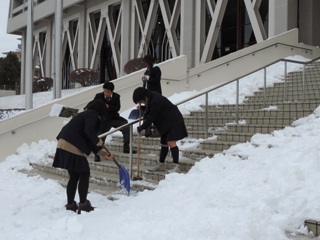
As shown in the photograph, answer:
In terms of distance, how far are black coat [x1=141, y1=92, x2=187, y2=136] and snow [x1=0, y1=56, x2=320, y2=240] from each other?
0.74m

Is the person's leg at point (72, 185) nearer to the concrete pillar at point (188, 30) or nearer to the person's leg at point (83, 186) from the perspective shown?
the person's leg at point (83, 186)

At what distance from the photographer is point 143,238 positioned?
392 cm

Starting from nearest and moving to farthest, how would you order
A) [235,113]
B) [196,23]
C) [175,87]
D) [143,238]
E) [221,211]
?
[143,238]
[221,211]
[235,113]
[175,87]
[196,23]

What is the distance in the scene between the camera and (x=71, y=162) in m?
5.26

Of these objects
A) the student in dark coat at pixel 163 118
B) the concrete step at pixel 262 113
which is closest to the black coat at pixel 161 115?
the student in dark coat at pixel 163 118

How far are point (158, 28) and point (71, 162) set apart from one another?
19905 mm

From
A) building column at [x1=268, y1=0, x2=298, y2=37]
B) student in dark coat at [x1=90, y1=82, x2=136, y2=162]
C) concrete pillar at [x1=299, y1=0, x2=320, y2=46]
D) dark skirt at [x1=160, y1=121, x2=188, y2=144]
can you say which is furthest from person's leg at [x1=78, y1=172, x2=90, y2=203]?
concrete pillar at [x1=299, y1=0, x2=320, y2=46]

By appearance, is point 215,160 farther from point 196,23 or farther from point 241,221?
point 196,23

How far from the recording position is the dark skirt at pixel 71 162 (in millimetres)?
5254

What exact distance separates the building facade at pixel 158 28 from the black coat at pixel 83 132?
964 centimetres

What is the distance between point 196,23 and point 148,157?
13.4 metres

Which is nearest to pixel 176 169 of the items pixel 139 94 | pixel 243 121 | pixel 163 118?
pixel 163 118

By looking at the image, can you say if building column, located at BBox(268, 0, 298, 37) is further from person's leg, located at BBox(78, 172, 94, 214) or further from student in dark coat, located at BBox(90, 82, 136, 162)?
person's leg, located at BBox(78, 172, 94, 214)

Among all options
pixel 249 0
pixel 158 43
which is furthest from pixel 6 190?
pixel 158 43
